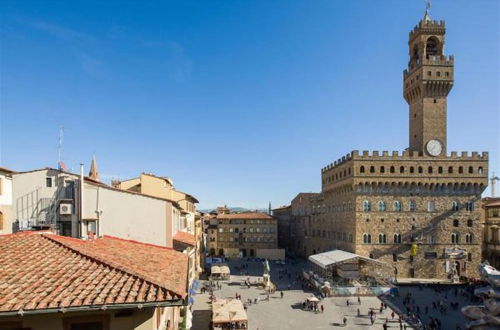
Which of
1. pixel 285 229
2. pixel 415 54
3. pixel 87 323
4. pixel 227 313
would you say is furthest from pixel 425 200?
pixel 87 323

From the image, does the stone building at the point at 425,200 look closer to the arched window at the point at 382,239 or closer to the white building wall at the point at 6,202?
the arched window at the point at 382,239

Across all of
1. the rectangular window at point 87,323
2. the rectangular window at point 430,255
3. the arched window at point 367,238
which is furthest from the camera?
the arched window at point 367,238

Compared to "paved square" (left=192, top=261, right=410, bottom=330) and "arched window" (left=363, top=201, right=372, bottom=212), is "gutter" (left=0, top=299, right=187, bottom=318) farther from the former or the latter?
"arched window" (left=363, top=201, right=372, bottom=212)

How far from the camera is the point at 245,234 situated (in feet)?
283

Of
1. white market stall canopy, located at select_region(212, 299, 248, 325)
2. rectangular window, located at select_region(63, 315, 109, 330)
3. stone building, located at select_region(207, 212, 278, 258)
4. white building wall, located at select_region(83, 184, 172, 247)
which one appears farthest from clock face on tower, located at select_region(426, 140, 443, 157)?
rectangular window, located at select_region(63, 315, 109, 330)

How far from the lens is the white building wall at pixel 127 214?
17812 mm

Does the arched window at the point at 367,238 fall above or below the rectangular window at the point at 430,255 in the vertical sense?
above

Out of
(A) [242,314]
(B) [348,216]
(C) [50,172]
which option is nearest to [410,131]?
(B) [348,216]

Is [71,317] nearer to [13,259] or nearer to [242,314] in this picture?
[13,259]

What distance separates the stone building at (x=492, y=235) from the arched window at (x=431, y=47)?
28.0m

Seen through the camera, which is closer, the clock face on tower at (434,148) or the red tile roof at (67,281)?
the red tile roof at (67,281)

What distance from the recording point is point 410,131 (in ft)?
196

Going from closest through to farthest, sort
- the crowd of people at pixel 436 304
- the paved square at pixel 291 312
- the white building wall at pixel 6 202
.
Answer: the white building wall at pixel 6 202, the paved square at pixel 291 312, the crowd of people at pixel 436 304

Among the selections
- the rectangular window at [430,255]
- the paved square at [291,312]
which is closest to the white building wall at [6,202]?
the paved square at [291,312]
